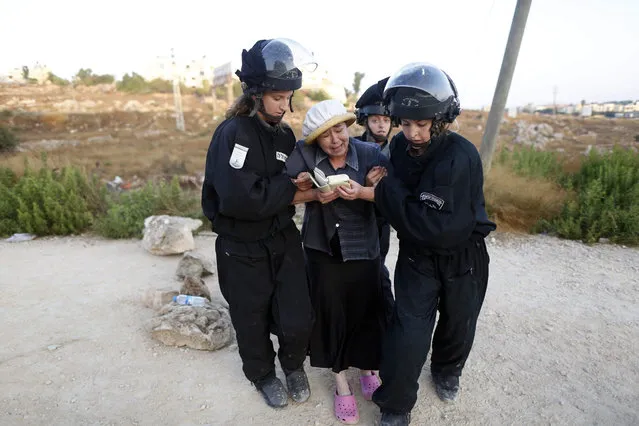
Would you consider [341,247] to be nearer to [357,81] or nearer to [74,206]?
[74,206]

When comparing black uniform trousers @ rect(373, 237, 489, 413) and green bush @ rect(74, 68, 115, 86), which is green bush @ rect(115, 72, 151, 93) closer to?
green bush @ rect(74, 68, 115, 86)

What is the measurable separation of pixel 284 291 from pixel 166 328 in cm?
132

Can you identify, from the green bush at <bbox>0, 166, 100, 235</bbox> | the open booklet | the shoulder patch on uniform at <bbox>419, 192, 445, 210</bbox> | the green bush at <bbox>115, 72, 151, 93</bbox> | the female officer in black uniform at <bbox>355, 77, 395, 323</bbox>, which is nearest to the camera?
the shoulder patch on uniform at <bbox>419, 192, 445, 210</bbox>

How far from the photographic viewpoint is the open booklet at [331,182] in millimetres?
2270

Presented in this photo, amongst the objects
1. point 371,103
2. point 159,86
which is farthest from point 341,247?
point 159,86

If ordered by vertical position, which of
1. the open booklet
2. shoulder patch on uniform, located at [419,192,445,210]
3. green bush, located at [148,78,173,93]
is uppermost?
green bush, located at [148,78,173,93]

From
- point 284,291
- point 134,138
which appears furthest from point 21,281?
point 134,138

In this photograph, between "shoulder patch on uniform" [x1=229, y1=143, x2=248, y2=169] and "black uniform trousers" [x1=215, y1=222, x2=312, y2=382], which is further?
"black uniform trousers" [x1=215, y1=222, x2=312, y2=382]

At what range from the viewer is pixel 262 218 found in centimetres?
241

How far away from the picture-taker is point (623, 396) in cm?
279

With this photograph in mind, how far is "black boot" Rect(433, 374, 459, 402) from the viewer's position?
9.12ft

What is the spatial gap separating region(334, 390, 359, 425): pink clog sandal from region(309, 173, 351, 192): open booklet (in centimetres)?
136

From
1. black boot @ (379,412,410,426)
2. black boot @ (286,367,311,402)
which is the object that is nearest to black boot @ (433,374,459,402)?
black boot @ (379,412,410,426)

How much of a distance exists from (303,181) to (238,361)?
1.63m
